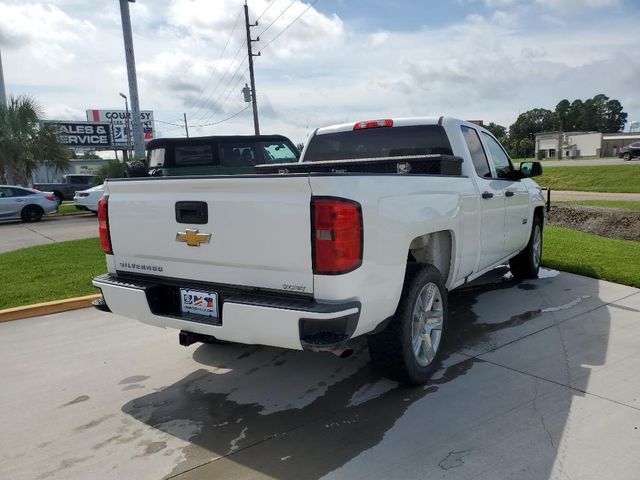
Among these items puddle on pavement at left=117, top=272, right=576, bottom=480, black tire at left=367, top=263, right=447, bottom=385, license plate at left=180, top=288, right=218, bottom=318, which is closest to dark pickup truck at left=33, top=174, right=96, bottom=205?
puddle on pavement at left=117, top=272, right=576, bottom=480

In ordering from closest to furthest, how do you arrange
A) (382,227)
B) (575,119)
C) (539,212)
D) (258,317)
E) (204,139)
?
(258,317), (382,227), (539,212), (204,139), (575,119)

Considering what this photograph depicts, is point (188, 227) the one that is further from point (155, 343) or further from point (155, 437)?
point (155, 343)

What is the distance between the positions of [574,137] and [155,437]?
289ft

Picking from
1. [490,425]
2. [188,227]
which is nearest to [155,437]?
[188,227]

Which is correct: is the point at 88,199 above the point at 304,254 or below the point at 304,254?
below

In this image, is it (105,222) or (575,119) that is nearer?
(105,222)

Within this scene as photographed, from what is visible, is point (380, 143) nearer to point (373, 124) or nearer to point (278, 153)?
point (373, 124)

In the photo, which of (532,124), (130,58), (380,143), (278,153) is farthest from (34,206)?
(532,124)

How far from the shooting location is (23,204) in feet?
59.8

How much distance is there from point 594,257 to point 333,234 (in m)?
6.05

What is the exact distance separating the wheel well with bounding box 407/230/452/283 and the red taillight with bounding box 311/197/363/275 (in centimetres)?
103

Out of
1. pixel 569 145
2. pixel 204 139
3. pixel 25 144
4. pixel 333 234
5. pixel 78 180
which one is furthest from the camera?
pixel 569 145

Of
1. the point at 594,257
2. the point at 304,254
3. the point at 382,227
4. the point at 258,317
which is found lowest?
the point at 594,257

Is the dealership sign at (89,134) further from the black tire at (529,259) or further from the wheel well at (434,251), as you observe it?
the wheel well at (434,251)
